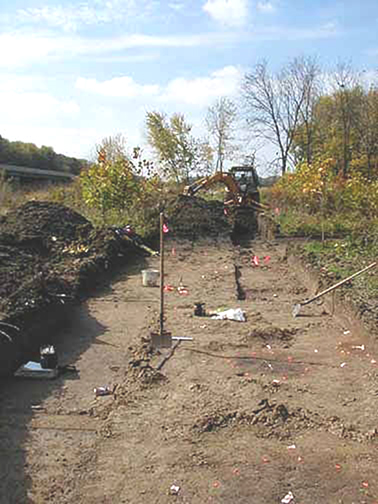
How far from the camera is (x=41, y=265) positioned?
9.45m

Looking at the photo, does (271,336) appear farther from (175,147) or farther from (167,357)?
(175,147)

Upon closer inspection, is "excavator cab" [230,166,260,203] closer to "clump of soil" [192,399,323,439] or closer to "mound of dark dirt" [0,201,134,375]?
"mound of dark dirt" [0,201,134,375]

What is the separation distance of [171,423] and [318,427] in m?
1.19

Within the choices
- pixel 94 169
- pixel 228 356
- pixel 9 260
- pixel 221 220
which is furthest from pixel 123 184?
pixel 228 356

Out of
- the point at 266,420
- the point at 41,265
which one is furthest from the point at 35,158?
the point at 266,420

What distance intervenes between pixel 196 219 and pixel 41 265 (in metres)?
9.82

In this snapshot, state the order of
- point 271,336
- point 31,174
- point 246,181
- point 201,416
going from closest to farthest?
1. point 201,416
2. point 271,336
3. point 246,181
4. point 31,174

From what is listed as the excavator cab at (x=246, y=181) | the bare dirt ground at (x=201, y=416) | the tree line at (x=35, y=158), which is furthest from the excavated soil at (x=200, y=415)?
the tree line at (x=35, y=158)

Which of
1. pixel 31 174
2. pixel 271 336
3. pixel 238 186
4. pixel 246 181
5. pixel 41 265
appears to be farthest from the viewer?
pixel 31 174

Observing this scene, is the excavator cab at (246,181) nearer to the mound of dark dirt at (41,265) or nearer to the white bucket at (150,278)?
the mound of dark dirt at (41,265)

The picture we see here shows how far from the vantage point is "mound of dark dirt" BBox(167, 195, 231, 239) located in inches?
709

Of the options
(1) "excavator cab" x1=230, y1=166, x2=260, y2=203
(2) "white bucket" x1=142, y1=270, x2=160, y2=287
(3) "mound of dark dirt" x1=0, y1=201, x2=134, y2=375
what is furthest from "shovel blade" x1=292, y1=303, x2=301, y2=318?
(1) "excavator cab" x1=230, y1=166, x2=260, y2=203

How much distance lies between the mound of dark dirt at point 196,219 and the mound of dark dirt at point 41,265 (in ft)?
12.4

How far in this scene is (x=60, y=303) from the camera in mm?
7680
